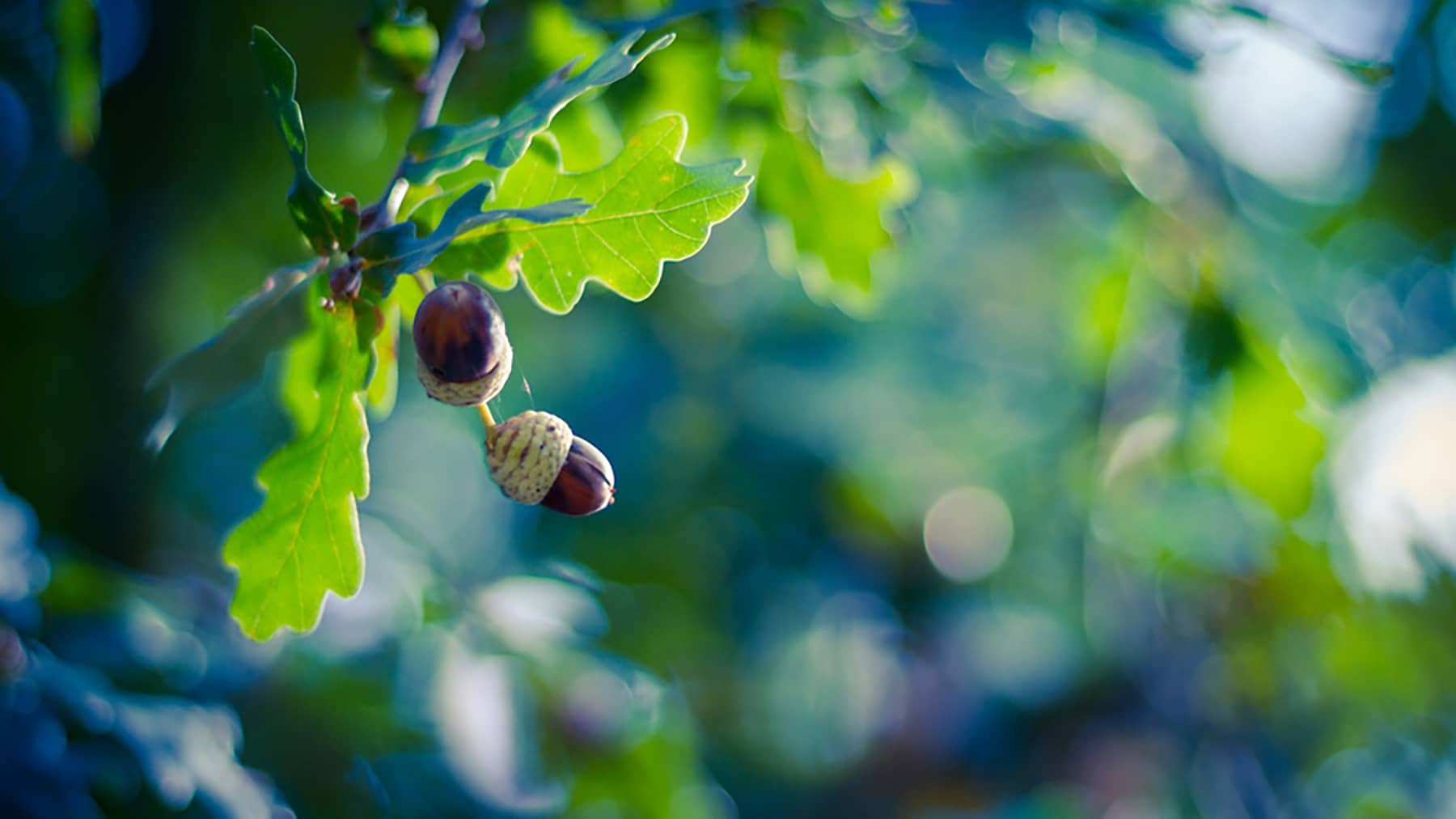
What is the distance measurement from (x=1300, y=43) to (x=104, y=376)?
2109mm

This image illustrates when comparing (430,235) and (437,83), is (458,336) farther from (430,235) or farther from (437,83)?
(437,83)

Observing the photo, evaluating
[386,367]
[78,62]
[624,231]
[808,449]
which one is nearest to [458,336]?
[624,231]

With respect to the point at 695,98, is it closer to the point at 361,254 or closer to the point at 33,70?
the point at 361,254

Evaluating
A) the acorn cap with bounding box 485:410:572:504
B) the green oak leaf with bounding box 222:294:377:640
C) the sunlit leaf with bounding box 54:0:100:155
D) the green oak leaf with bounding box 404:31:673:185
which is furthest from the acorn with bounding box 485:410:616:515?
the sunlit leaf with bounding box 54:0:100:155

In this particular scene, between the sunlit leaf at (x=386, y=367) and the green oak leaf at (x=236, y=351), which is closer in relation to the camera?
the green oak leaf at (x=236, y=351)

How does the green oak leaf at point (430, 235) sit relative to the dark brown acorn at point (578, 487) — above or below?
above

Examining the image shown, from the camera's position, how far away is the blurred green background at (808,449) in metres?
1.30

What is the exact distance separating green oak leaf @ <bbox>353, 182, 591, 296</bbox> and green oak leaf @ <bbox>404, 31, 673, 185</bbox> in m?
0.04

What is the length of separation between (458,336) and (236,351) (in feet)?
1.05

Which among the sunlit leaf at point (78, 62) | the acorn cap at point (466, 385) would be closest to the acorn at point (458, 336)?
the acorn cap at point (466, 385)

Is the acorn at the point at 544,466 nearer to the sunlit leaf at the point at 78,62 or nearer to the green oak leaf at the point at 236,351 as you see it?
the green oak leaf at the point at 236,351

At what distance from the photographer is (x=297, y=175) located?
755 millimetres

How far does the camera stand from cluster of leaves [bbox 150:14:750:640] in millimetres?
759

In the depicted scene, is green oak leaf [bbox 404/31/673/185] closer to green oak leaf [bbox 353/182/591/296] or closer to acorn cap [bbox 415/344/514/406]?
green oak leaf [bbox 353/182/591/296]
